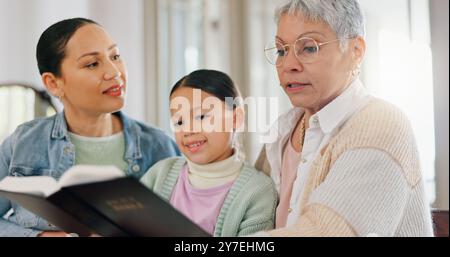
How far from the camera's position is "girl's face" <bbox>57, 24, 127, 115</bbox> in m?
1.03

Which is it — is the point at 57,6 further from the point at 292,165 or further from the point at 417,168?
the point at 417,168

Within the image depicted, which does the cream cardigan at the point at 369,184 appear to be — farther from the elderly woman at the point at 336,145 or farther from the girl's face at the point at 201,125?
the girl's face at the point at 201,125

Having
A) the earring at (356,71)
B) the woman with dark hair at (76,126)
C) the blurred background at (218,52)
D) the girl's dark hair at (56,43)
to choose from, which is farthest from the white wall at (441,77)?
the girl's dark hair at (56,43)

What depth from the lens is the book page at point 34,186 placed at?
76 cm

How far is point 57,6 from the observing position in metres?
1.09

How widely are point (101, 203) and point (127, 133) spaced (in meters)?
0.34

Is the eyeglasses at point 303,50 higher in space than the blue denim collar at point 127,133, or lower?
higher

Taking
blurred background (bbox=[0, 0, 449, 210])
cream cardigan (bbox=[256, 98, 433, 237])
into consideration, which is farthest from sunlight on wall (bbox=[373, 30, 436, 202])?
cream cardigan (bbox=[256, 98, 433, 237])

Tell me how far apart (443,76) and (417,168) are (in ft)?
1.58

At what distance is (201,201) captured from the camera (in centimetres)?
99

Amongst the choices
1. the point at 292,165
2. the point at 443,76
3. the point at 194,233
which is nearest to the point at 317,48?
the point at 292,165

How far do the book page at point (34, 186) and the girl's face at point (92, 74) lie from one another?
0.24 metres

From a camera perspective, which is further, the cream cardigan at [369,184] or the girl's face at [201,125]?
the girl's face at [201,125]

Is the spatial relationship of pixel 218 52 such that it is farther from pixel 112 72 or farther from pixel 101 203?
pixel 101 203
